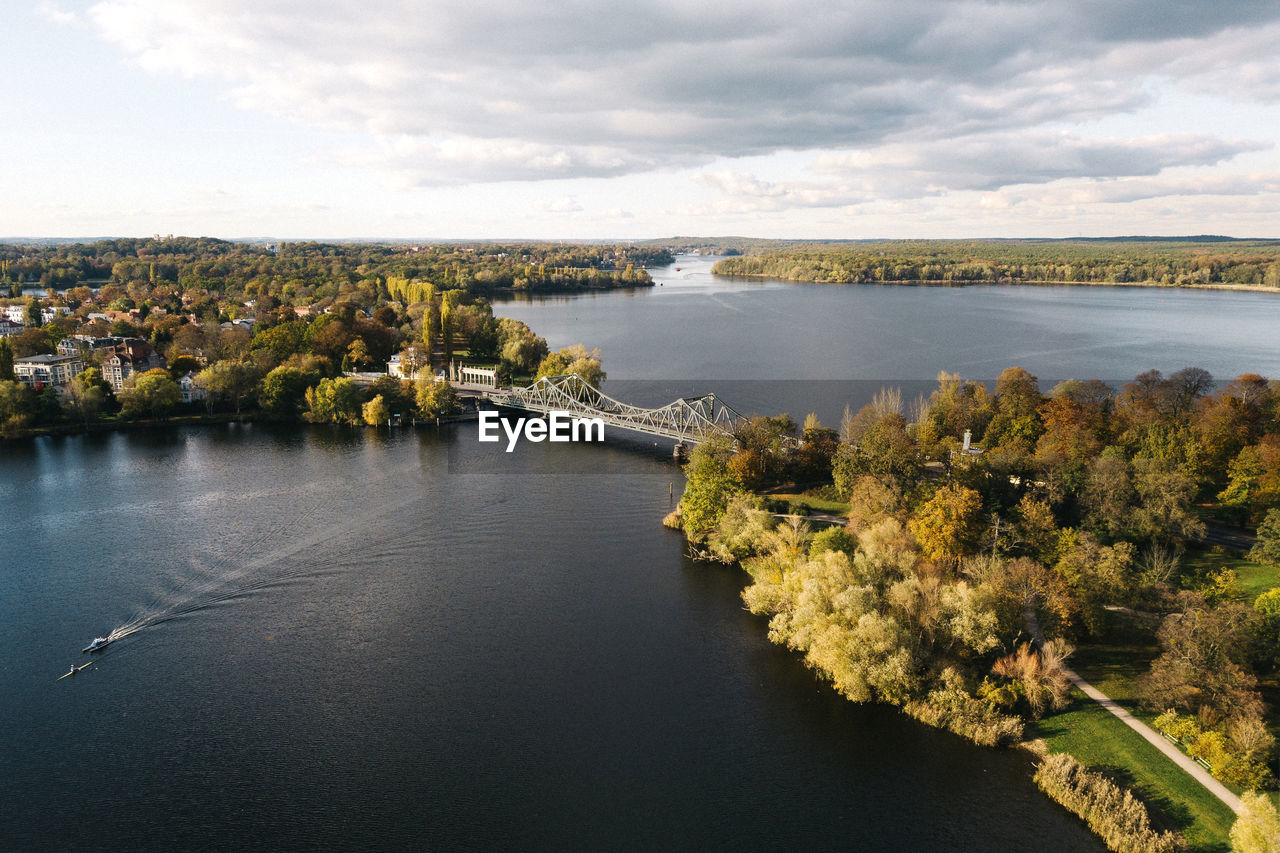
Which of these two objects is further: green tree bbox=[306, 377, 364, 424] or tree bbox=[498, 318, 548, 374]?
tree bbox=[498, 318, 548, 374]

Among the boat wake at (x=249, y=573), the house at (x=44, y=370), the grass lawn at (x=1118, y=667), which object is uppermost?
the house at (x=44, y=370)

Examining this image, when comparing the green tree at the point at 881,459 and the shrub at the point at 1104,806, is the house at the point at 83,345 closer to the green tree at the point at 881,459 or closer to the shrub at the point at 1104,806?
the green tree at the point at 881,459

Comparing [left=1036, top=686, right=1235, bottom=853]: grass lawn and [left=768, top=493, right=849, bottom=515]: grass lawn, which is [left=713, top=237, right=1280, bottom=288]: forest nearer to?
[left=768, top=493, right=849, bottom=515]: grass lawn

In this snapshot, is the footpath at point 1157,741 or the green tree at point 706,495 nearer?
the footpath at point 1157,741

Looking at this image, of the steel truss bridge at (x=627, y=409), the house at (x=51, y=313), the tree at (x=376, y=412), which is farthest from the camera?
the house at (x=51, y=313)

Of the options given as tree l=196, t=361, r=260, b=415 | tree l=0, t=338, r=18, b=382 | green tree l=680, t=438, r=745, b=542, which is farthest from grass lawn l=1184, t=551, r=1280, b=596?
tree l=0, t=338, r=18, b=382

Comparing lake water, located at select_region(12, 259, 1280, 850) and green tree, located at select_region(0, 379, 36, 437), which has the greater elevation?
green tree, located at select_region(0, 379, 36, 437)

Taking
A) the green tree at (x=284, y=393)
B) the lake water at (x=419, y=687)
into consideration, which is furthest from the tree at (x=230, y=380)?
the lake water at (x=419, y=687)
